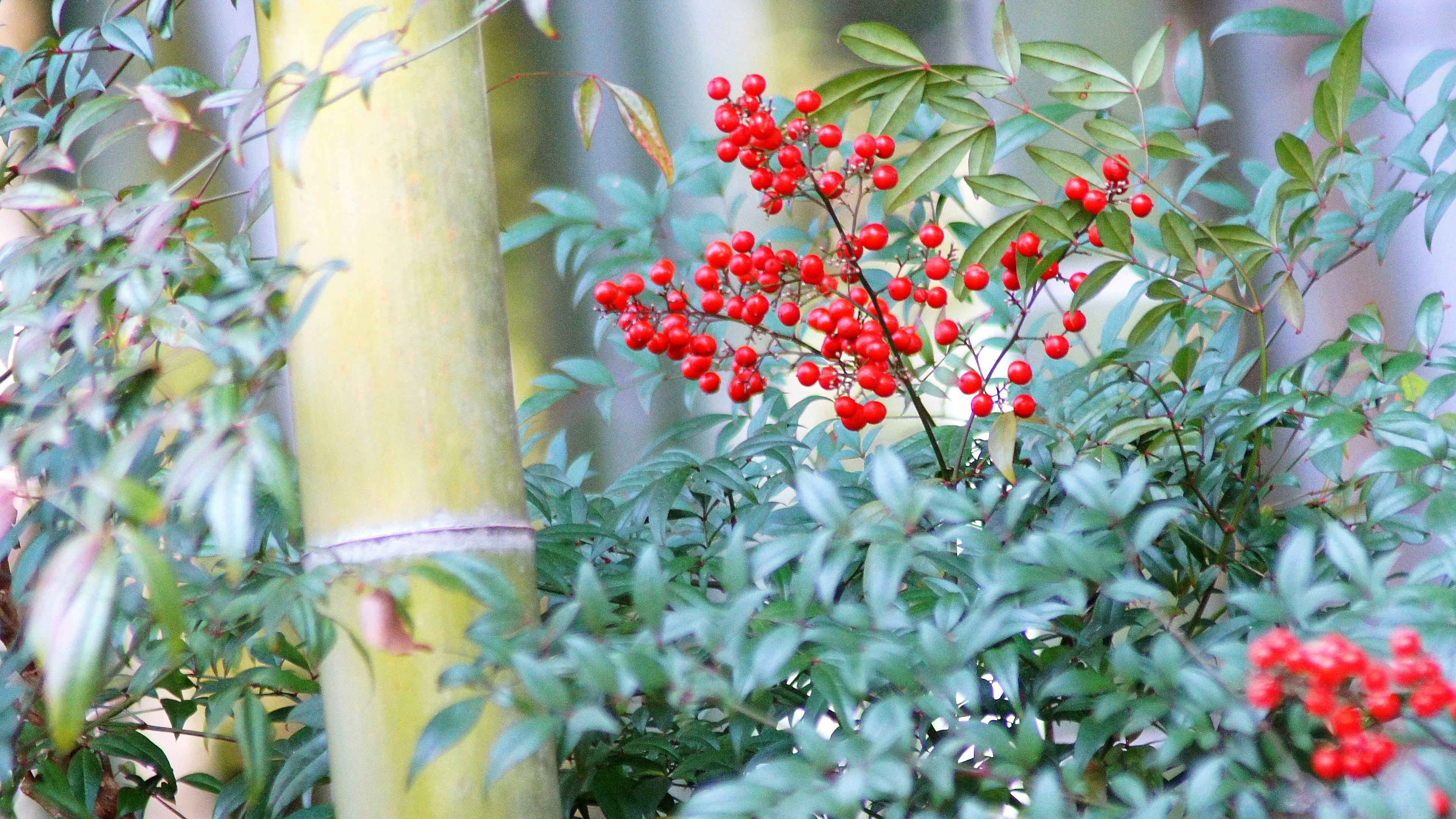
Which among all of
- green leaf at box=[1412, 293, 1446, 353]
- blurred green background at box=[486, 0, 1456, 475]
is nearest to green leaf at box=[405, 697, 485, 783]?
green leaf at box=[1412, 293, 1446, 353]

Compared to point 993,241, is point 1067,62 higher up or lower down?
higher up

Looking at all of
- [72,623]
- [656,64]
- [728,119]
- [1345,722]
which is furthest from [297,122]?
[656,64]

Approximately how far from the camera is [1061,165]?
0.82m

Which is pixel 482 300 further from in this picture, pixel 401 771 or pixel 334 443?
pixel 401 771

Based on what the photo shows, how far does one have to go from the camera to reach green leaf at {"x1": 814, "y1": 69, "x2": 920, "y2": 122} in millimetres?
836

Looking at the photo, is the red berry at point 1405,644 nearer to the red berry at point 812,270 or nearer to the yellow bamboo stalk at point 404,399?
the yellow bamboo stalk at point 404,399

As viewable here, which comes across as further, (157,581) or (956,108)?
(956,108)

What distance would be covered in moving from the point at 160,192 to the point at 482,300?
18cm

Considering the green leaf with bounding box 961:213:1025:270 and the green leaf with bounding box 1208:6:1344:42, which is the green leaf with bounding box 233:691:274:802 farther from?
the green leaf with bounding box 1208:6:1344:42

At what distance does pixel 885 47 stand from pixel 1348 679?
1.73ft

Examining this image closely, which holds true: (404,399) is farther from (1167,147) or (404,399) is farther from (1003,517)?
(1167,147)

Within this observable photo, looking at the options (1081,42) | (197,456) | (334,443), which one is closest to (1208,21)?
(1081,42)

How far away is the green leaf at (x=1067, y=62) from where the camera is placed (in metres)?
0.86

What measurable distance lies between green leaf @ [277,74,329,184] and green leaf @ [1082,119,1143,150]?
555 millimetres
